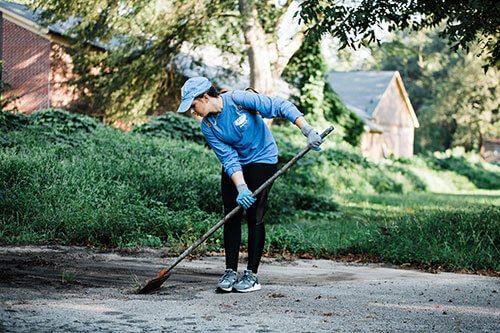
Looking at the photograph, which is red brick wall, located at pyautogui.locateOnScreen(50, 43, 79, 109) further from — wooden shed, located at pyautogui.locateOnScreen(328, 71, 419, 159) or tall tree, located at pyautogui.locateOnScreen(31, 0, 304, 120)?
wooden shed, located at pyautogui.locateOnScreen(328, 71, 419, 159)

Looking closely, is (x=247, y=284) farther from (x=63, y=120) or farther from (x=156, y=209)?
(x=63, y=120)

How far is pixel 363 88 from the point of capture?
140ft

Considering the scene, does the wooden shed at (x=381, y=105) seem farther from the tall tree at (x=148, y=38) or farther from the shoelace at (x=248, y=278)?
the shoelace at (x=248, y=278)

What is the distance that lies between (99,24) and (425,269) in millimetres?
13173

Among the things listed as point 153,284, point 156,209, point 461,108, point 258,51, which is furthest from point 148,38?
point 461,108

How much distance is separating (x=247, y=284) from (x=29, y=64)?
20397mm

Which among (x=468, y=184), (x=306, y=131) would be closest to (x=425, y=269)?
(x=306, y=131)

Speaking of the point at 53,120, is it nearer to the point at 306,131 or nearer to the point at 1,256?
the point at 1,256

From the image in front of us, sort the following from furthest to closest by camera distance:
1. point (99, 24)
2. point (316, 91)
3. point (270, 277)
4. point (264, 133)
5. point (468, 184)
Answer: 1. point (468, 184)
2. point (316, 91)
3. point (99, 24)
4. point (270, 277)
5. point (264, 133)

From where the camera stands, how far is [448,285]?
240 inches

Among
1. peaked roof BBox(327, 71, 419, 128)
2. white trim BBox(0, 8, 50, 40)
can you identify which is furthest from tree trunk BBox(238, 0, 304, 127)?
peaked roof BBox(327, 71, 419, 128)

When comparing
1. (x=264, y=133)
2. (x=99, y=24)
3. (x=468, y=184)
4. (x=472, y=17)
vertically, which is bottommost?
(x=468, y=184)

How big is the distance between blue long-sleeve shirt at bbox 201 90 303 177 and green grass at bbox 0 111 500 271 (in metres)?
2.74

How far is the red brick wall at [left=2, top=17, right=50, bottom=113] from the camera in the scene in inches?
905
